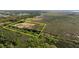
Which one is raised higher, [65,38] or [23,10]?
[23,10]

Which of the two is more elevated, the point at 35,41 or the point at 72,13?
the point at 72,13

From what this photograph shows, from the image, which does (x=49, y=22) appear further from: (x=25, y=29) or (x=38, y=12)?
(x=25, y=29)

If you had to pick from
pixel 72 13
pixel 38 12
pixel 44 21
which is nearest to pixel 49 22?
pixel 44 21
